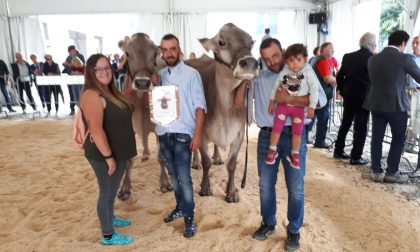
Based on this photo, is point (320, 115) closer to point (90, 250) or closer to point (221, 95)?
point (221, 95)

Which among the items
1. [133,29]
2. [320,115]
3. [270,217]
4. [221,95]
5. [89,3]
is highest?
[89,3]

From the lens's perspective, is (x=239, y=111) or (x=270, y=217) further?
(x=239, y=111)

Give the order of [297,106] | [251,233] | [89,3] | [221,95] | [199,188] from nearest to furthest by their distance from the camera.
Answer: [297,106] < [251,233] < [221,95] < [199,188] < [89,3]

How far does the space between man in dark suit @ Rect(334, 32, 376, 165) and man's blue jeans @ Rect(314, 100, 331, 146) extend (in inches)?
30.3

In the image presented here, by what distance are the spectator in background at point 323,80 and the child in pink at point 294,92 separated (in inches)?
140

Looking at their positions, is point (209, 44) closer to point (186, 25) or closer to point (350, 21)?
point (350, 21)

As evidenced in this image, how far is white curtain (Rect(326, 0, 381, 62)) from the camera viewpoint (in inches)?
425

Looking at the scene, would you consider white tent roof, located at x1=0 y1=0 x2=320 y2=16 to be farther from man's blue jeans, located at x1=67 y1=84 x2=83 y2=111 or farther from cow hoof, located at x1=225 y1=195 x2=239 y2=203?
cow hoof, located at x1=225 y1=195 x2=239 y2=203

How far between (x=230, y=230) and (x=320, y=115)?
3.81 metres

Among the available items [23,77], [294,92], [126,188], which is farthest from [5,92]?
[294,92]

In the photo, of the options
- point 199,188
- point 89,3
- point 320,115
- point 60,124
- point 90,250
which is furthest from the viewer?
point 89,3

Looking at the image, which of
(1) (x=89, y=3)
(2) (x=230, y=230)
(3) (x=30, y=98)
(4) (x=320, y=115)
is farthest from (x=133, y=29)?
(2) (x=230, y=230)

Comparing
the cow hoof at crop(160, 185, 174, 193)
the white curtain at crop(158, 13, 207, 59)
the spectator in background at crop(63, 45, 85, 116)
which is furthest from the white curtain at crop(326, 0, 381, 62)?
the cow hoof at crop(160, 185, 174, 193)

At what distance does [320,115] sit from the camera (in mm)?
6301
